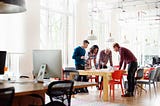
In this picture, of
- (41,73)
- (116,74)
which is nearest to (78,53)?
(116,74)

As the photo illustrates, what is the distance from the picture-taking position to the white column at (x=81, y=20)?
34.2ft

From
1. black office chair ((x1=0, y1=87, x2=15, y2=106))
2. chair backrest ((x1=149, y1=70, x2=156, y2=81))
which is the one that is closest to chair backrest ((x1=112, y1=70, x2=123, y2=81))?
chair backrest ((x1=149, y1=70, x2=156, y2=81))

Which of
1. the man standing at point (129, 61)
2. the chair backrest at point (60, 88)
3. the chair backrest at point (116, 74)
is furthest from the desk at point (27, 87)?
the man standing at point (129, 61)

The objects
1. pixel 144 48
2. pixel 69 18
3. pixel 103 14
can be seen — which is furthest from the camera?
pixel 144 48

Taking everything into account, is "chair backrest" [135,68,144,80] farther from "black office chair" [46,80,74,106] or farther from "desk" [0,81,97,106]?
"black office chair" [46,80,74,106]

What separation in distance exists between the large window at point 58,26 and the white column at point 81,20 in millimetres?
206

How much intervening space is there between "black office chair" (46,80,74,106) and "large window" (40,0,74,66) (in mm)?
5873

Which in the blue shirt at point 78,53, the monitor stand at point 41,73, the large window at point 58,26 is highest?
the large window at point 58,26

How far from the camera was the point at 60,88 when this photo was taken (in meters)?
3.44

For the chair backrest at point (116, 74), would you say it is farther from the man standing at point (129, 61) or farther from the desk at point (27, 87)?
the desk at point (27, 87)

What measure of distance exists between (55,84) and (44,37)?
6.14 metres

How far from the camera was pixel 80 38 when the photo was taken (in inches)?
413

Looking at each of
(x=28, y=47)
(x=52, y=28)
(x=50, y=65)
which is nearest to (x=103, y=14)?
(x=52, y=28)

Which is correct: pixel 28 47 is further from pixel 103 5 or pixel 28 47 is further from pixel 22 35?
pixel 103 5
